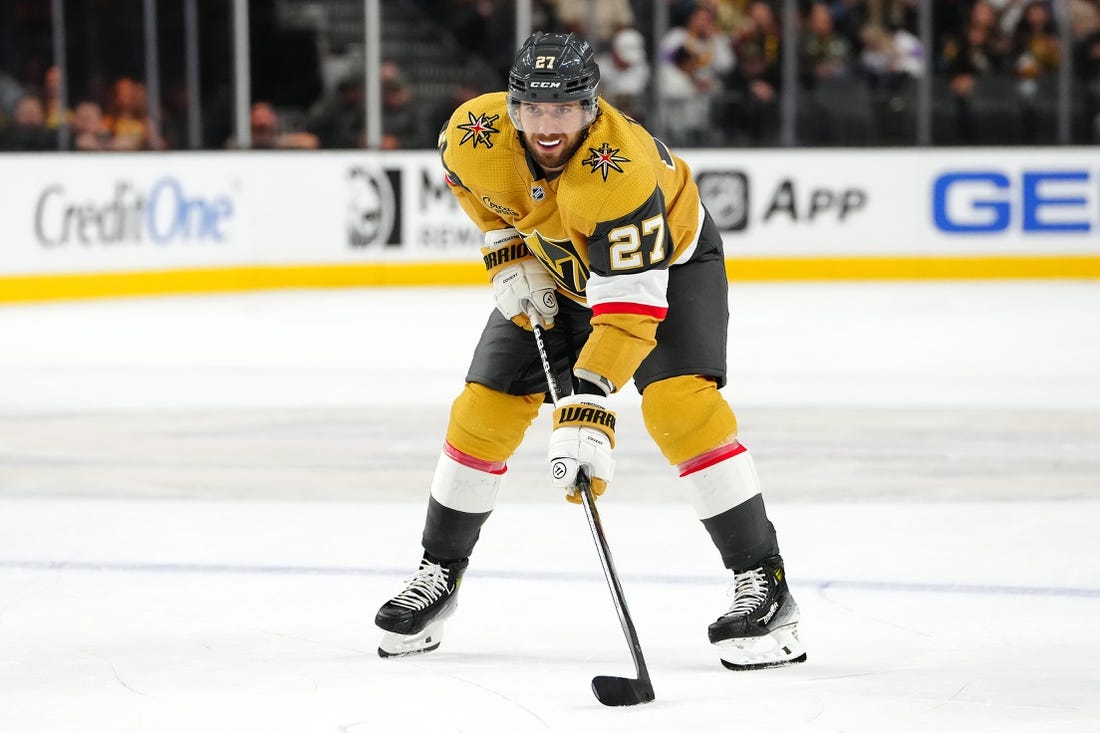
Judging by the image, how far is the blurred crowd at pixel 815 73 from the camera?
481 inches

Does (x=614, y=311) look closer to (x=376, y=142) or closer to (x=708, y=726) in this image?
(x=708, y=726)

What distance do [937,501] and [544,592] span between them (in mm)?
1478

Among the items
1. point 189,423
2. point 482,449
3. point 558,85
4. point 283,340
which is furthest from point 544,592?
point 283,340

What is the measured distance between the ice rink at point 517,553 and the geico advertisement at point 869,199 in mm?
4043

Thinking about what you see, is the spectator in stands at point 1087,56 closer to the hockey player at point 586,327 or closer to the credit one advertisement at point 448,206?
the credit one advertisement at point 448,206

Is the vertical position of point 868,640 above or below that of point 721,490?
below

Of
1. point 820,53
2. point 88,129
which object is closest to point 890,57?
point 820,53

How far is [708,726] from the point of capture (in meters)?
2.81

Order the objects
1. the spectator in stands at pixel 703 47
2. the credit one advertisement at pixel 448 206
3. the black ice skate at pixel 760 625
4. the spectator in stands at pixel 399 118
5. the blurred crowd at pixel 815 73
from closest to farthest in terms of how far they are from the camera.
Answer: the black ice skate at pixel 760 625
the credit one advertisement at pixel 448 206
the spectator in stands at pixel 399 118
the blurred crowd at pixel 815 73
the spectator in stands at pixel 703 47

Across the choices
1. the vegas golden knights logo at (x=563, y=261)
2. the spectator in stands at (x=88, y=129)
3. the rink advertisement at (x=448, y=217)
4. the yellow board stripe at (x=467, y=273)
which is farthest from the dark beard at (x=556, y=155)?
the spectator in stands at (x=88, y=129)

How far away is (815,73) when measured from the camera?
12.4m

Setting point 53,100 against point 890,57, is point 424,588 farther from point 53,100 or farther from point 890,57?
point 890,57

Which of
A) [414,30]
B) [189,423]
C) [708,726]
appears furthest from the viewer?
[414,30]

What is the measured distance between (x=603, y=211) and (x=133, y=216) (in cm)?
825
